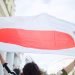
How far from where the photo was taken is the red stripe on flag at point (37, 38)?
5078mm

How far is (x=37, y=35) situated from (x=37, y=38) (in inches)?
3.9

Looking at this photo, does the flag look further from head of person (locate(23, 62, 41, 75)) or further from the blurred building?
the blurred building

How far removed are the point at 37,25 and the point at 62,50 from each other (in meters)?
0.55

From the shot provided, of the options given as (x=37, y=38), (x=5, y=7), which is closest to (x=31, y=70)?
(x=37, y=38)

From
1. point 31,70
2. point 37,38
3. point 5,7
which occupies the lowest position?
point 31,70

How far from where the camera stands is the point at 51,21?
17.0 ft

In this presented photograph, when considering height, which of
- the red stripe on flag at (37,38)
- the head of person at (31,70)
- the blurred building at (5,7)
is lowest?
the head of person at (31,70)

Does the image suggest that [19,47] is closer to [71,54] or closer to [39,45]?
[39,45]

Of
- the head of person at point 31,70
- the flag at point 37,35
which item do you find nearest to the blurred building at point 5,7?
the flag at point 37,35

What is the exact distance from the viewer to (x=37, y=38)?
17.0 feet

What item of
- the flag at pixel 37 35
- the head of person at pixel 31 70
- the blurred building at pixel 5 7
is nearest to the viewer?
the head of person at pixel 31 70

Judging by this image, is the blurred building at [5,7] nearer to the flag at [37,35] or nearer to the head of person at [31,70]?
the flag at [37,35]

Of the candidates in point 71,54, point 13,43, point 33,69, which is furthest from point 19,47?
point 33,69

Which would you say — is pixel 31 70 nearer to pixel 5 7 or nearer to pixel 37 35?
pixel 37 35
